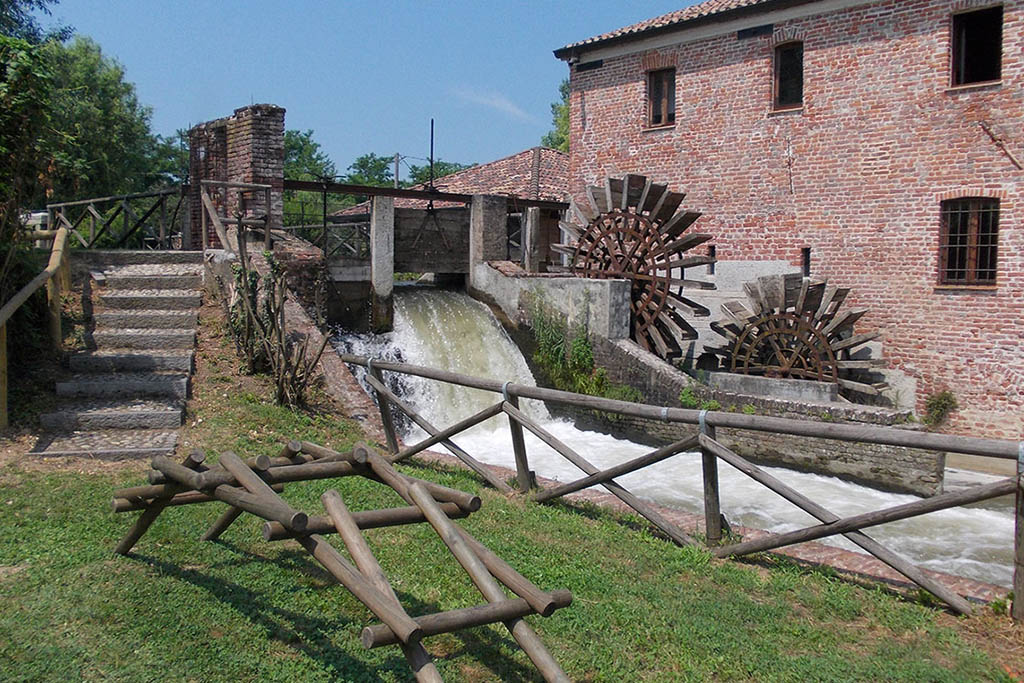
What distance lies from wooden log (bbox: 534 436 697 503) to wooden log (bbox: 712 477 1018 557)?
64cm

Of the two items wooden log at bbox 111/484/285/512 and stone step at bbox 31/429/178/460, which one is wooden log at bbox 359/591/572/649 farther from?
stone step at bbox 31/429/178/460

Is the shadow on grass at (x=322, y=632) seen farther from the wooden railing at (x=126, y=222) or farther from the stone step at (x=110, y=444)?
the wooden railing at (x=126, y=222)

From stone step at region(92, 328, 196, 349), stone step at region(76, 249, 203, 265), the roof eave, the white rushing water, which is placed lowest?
the white rushing water

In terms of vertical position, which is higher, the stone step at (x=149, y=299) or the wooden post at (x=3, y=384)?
the stone step at (x=149, y=299)


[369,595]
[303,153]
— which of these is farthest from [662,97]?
[303,153]

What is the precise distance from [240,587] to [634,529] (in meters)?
2.49

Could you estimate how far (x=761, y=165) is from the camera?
14383 mm

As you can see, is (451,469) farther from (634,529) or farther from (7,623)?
(7,623)

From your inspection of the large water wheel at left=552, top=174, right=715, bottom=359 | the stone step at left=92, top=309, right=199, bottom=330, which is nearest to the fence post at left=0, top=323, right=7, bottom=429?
the stone step at left=92, top=309, right=199, bottom=330

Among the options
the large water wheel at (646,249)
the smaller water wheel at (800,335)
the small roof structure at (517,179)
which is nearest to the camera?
the smaller water wheel at (800,335)

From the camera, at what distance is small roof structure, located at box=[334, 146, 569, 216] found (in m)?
22.4

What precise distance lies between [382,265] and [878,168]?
27.4ft

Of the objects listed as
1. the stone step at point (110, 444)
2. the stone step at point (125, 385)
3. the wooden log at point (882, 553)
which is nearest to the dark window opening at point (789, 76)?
the wooden log at point (882, 553)

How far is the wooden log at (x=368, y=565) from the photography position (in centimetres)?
261
